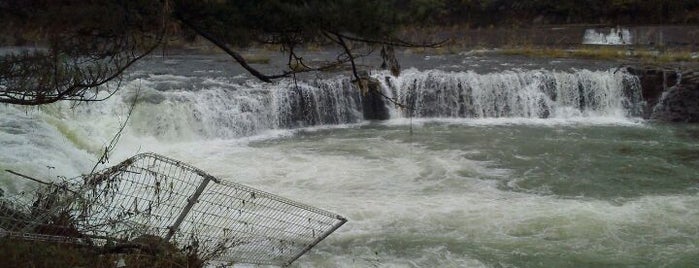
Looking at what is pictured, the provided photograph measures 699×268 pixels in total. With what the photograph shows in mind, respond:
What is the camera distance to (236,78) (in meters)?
17.9

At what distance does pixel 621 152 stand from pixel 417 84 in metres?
6.55

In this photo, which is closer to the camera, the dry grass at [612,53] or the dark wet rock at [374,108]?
the dark wet rock at [374,108]

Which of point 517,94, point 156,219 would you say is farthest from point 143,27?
point 517,94

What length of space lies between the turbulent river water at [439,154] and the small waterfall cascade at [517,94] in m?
0.04

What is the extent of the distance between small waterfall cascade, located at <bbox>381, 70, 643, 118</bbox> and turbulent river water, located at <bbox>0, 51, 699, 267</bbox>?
0.04 metres

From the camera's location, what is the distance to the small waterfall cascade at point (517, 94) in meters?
17.8

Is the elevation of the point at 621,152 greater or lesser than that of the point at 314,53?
lesser

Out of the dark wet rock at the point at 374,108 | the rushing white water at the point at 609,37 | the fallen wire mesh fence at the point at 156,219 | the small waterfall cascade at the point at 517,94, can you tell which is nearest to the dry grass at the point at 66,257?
the fallen wire mesh fence at the point at 156,219

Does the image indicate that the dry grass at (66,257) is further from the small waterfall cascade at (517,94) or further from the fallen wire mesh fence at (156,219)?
the small waterfall cascade at (517,94)

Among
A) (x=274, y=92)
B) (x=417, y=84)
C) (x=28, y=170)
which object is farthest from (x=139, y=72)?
(x=28, y=170)

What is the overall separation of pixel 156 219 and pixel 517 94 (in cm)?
1390

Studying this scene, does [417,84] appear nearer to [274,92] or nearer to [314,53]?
[274,92]

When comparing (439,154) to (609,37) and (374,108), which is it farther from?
(609,37)

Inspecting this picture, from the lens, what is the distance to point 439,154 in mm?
12414
